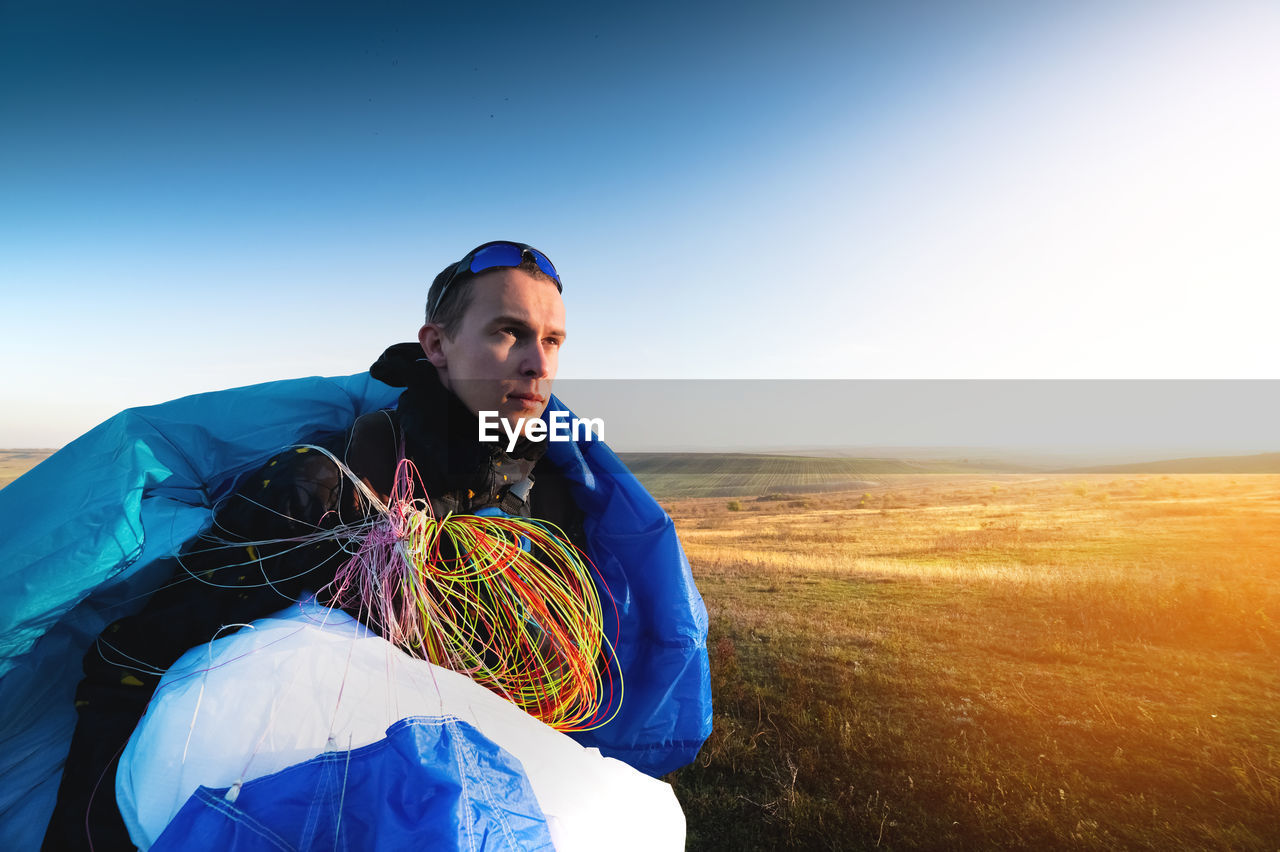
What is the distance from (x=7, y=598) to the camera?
1444mm

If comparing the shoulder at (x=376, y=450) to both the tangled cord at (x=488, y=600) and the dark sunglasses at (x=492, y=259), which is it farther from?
the dark sunglasses at (x=492, y=259)

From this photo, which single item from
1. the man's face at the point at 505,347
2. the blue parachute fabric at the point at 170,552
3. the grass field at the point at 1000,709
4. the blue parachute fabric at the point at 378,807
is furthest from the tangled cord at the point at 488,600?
A: the grass field at the point at 1000,709

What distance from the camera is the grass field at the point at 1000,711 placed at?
167 inches

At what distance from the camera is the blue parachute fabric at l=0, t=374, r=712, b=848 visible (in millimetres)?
1517

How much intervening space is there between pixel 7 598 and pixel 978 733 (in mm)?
6874

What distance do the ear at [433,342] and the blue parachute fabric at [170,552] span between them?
0.49m

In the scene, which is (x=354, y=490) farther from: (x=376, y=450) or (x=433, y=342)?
(x=433, y=342)

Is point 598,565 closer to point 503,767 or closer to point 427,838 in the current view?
point 503,767

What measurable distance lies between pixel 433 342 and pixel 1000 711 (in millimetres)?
6945

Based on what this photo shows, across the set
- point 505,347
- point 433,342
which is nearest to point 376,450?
point 433,342

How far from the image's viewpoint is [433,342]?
6.76 ft

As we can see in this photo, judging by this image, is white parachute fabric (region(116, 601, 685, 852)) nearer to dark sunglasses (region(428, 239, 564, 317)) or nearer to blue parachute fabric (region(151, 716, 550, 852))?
blue parachute fabric (region(151, 716, 550, 852))

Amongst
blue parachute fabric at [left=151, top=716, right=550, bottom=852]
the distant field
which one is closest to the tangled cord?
blue parachute fabric at [left=151, top=716, right=550, bottom=852]

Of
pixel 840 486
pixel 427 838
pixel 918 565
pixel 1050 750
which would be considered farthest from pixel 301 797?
pixel 840 486
